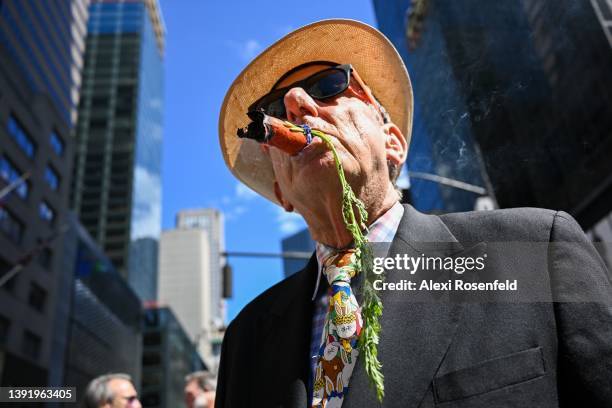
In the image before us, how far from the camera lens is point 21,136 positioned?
35406 millimetres

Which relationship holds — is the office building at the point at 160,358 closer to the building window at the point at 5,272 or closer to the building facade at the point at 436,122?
the building window at the point at 5,272

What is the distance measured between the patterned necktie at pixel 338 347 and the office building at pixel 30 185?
29234 mm

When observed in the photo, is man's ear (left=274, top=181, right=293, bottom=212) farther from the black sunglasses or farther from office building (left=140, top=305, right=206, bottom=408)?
office building (left=140, top=305, right=206, bottom=408)

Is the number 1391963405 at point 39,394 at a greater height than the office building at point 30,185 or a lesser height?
lesser

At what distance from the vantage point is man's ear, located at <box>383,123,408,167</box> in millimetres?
2377

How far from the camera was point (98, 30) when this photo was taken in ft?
349

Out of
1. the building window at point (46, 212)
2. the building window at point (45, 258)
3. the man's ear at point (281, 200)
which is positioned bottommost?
the man's ear at point (281, 200)

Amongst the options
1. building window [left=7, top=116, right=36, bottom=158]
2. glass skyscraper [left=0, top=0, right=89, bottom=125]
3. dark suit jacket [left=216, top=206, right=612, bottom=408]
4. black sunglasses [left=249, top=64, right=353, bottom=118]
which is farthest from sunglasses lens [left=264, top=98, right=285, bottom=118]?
glass skyscraper [left=0, top=0, right=89, bottom=125]

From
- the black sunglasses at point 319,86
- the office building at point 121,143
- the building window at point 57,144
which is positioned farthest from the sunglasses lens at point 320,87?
the office building at point 121,143

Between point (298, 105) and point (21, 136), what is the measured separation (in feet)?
128

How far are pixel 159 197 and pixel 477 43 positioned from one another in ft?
373

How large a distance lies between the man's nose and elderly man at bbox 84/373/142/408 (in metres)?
3.80

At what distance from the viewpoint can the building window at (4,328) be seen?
100 ft

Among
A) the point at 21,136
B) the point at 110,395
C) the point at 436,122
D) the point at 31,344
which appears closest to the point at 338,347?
the point at 436,122
